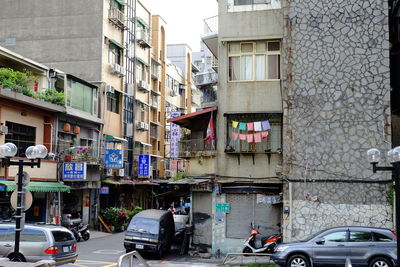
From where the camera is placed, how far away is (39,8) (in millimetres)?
35906

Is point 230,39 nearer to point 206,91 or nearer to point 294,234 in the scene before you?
point 206,91

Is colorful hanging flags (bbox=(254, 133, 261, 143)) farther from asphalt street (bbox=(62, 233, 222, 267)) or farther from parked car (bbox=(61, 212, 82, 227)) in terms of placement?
parked car (bbox=(61, 212, 82, 227))

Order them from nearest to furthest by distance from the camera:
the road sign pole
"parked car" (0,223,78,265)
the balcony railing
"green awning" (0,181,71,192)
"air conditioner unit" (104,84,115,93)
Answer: the road sign pole < "parked car" (0,223,78,265) < the balcony railing < "green awning" (0,181,71,192) < "air conditioner unit" (104,84,115,93)

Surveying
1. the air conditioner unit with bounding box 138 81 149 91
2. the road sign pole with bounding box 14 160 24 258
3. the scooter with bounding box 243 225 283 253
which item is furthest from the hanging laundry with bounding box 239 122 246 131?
the air conditioner unit with bounding box 138 81 149 91

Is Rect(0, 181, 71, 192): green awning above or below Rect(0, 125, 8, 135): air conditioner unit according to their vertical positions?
below

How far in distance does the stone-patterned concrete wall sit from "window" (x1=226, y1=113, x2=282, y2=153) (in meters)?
0.73

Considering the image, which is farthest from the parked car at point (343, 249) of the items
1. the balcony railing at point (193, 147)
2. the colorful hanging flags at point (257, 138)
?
the balcony railing at point (193, 147)

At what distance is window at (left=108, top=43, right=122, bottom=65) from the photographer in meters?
37.2

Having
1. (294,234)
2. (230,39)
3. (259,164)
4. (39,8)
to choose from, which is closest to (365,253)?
(294,234)

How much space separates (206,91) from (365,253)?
37.3 feet

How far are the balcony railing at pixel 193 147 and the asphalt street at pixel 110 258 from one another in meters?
4.68

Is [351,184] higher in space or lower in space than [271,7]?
lower

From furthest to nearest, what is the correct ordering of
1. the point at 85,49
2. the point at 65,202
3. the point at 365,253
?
1. the point at 85,49
2. the point at 65,202
3. the point at 365,253

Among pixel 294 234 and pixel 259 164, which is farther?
pixel 259 164
